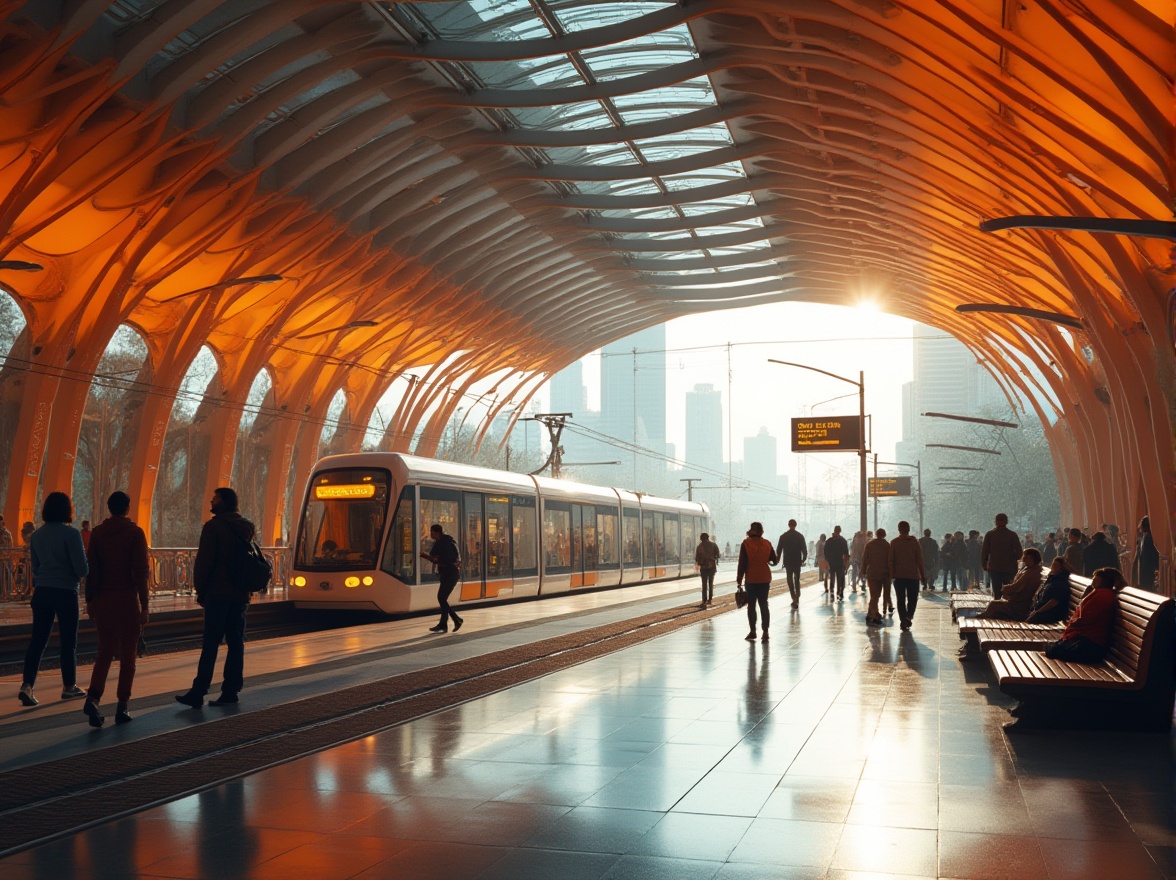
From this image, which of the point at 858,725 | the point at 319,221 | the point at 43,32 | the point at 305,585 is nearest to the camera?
the point at 858,725

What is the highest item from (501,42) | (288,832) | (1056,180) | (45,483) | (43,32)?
(501,42)

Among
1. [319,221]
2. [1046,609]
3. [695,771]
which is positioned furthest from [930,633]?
[319,221]

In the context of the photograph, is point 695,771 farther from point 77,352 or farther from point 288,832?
point 77,352

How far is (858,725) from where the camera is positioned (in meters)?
8.62

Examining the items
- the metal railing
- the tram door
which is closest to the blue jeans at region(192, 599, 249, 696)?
the metal railing

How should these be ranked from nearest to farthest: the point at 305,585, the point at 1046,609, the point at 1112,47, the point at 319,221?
1. the point at 1046,609
2. the point at 1112,47
3. the point at 305,585
4. the point at 319,221

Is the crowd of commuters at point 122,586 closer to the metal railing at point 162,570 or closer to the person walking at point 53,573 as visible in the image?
the person walking at point 53,573

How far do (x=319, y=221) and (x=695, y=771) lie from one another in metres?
24.9

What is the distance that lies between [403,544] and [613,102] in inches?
513

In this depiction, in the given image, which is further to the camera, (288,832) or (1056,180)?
(1056,180)

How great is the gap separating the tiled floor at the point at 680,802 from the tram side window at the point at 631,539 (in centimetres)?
2549

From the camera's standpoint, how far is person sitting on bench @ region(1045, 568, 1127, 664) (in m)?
9.17

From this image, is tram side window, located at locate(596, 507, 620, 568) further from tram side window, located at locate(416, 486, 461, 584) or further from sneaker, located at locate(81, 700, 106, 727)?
sneaker, located at locate(81, 700, 106, 727)

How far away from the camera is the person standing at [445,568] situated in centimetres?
1741
